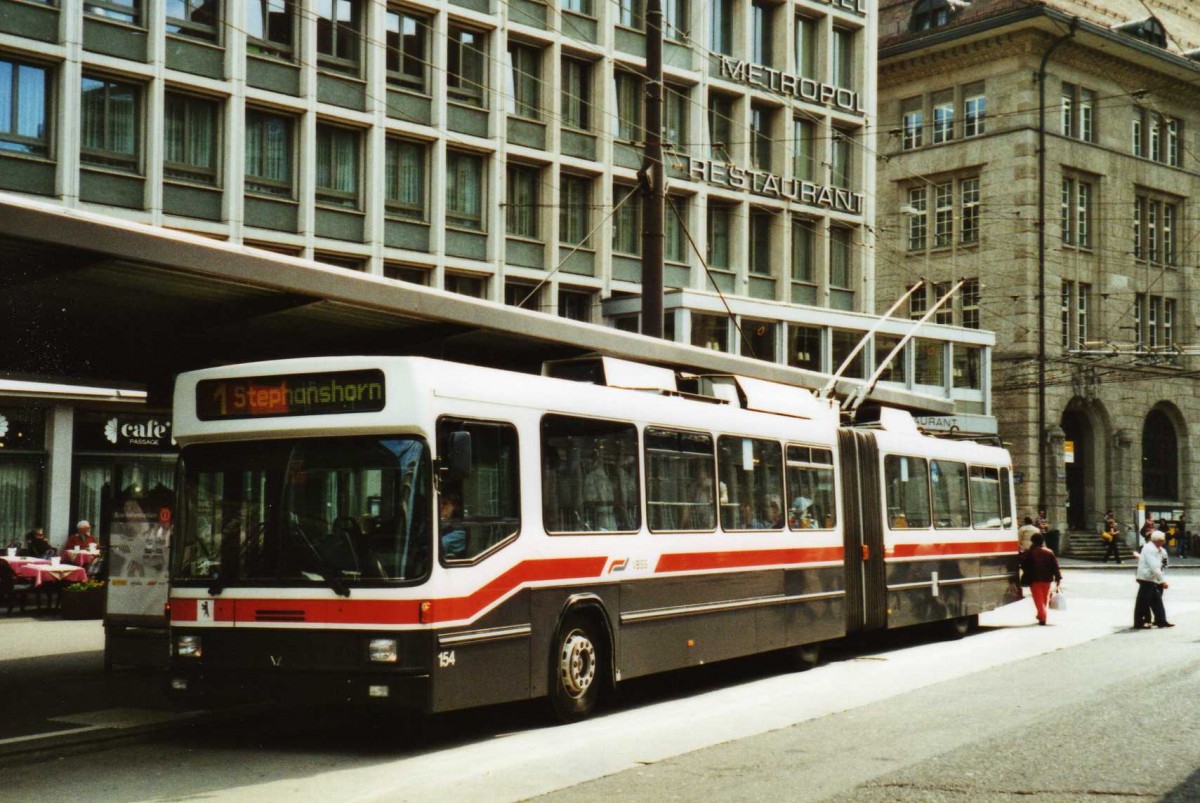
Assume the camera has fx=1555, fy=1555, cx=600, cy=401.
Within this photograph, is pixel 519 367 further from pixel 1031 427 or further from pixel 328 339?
pixel 1031 427

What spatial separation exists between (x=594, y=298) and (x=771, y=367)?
61.2 ft

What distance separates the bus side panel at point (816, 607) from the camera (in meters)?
16.1

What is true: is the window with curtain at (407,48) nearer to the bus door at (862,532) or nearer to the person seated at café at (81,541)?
the person seated at café at (81,541)

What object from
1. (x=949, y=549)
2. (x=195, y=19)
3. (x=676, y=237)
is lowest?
(x=949, y=549)

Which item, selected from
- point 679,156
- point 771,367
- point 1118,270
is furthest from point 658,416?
point 1118,270

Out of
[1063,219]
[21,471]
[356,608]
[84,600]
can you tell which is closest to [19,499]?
[21,471]

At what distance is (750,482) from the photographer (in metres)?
15.2

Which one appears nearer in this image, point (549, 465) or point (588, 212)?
point (549, 465)

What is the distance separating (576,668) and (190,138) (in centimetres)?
2055

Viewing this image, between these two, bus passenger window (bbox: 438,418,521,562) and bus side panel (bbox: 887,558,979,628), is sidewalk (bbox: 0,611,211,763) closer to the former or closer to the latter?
bus passenger window (bbox: 438,418,521,562)

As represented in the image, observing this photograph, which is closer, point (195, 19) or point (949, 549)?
point (949, 549)

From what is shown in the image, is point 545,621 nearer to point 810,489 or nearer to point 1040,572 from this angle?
point 810,489

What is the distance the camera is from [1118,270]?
56562mm

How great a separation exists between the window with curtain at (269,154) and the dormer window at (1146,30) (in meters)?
36.2
